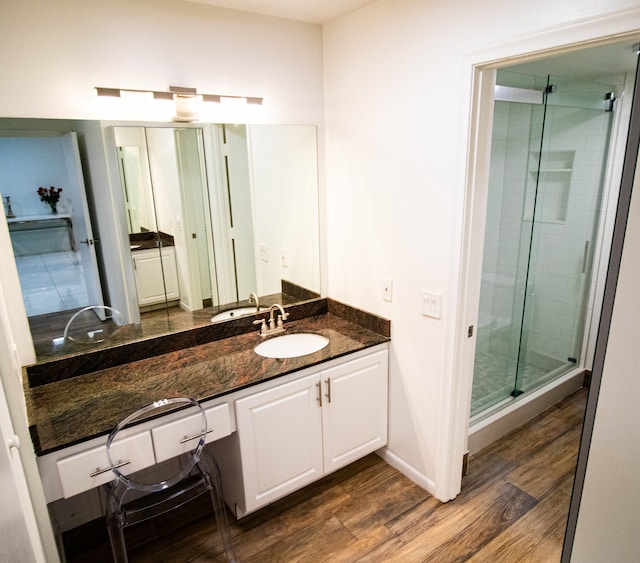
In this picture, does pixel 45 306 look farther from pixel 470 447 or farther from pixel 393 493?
pixel 470 447

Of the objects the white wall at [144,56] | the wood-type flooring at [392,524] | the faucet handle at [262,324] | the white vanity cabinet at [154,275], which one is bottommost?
the wood-type flooring at [392,524]

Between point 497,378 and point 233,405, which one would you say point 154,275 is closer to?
Answer: point 233,405

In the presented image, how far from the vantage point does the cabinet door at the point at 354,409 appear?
7.18 feet

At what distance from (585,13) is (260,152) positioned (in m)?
1.57

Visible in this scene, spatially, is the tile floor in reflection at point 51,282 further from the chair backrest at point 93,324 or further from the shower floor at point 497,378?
the shower floor at point 497,378

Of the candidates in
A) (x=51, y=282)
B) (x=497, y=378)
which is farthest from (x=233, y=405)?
(x=497, y=378)

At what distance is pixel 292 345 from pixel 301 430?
0.47 m

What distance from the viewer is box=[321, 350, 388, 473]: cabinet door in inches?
86.2

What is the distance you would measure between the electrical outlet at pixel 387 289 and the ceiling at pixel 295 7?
4.40 ft

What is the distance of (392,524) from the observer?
2113mm

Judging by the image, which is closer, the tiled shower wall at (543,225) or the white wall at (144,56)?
the white wall at (144,56)

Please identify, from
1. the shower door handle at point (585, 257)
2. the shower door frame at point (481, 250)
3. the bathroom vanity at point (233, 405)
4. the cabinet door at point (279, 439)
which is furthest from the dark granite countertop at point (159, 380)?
the shower door handle at point (585, 257)

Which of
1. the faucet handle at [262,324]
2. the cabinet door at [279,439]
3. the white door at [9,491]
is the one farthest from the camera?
the faucet handle at [262,324]

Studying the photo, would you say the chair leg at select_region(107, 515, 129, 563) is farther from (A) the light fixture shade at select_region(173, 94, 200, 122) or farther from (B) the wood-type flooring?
(A) the light fixture shade at select_region(173, 94, 200, 122)
